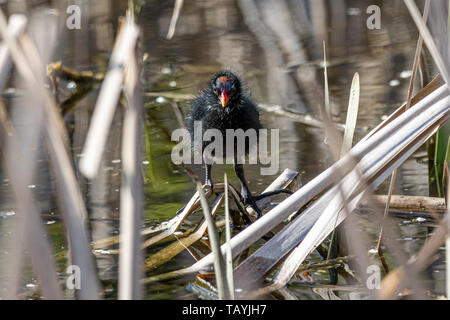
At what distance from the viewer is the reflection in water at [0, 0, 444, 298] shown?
2.86 m

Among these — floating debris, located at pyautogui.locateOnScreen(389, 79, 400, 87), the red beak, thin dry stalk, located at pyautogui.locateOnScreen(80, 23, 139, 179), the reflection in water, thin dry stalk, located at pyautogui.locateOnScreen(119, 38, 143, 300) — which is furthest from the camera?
floating debris, located at pyautogui.locateOnScreen(389, 79, 400, 87)

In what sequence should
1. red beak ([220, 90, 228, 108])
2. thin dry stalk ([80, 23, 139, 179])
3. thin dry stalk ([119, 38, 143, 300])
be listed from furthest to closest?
red beak ([220, 90, 228, 108]) → thin dry stalk ([119, 38, 143, 300]) → thin dry stalk ([80, 23, 139, 179])

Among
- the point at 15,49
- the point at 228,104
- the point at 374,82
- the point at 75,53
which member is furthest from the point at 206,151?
the point at 75,53

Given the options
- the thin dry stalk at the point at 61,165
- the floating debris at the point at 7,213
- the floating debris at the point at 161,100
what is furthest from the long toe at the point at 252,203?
the floating debris at the point at 161,100

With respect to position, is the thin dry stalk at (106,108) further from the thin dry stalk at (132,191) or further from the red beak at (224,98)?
the red beak at (224,98)

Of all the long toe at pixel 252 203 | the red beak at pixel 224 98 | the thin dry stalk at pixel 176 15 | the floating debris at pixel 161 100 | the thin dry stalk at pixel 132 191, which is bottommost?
the long toe at pixel 252 203

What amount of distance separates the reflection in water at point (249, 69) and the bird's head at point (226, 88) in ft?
1.20

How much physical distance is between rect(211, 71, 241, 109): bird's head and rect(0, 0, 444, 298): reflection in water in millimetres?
365

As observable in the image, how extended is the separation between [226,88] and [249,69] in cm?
205

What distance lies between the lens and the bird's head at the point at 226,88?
2.69m

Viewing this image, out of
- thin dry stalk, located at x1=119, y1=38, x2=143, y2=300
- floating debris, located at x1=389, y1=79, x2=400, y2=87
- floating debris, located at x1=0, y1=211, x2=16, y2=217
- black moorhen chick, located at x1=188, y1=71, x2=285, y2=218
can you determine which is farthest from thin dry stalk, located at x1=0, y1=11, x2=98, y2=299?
floating debris, located at x1=389, y1=79, x2=400, y2=87

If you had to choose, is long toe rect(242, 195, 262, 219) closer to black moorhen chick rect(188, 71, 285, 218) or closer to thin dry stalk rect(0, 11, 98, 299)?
black moorhen chick rect(188, 71, 285, 218)

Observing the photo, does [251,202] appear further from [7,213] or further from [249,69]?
[249,69]
